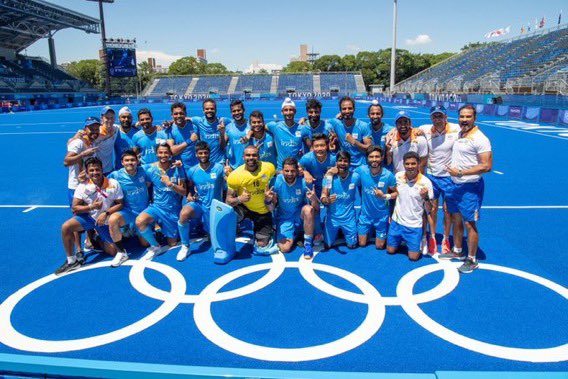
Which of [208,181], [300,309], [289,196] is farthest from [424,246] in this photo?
[208,181]

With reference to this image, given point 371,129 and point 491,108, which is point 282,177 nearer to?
point 371,129

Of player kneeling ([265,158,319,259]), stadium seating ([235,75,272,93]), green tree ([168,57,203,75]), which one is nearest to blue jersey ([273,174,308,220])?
player kneeling ([265,158,319,259])

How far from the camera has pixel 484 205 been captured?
804 cm

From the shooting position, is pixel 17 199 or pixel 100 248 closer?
pixel 100 248

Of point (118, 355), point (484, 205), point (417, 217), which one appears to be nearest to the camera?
point (118, 355)

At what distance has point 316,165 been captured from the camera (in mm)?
5902

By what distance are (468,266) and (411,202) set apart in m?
1.12

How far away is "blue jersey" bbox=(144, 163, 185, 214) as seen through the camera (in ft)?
18.9

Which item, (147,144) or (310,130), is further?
(147,144)

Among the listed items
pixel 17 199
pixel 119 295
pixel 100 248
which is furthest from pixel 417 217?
pixel 17 199

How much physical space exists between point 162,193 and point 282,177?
188 cm

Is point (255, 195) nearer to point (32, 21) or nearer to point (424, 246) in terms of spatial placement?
point (424, 246)

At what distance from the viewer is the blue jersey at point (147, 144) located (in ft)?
21.5

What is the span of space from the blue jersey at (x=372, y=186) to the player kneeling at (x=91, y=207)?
3.62 m
